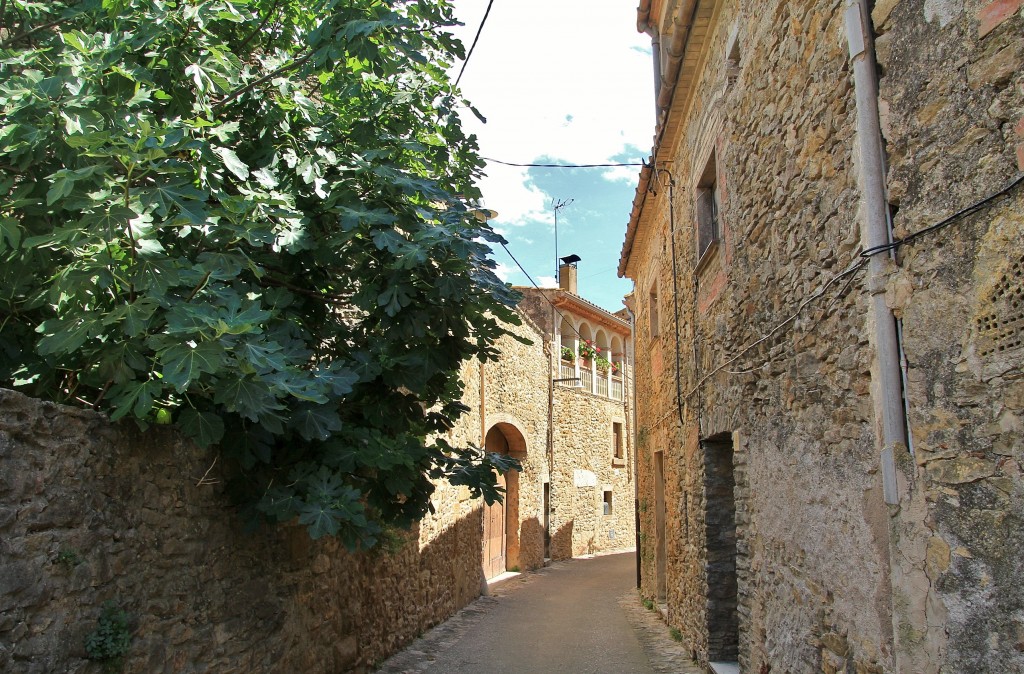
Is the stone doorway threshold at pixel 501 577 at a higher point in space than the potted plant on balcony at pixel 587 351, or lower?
lower

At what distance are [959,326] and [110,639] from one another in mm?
3420

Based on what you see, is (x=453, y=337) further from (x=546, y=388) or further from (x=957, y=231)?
(x=546, y=388)

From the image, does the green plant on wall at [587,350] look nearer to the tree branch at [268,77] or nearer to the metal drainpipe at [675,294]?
the metal drainpipe at [675,294]

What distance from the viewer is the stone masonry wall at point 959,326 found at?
2186 millimetres

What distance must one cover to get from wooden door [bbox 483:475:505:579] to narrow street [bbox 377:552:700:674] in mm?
813

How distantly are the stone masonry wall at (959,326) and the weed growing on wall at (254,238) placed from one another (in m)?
2.38

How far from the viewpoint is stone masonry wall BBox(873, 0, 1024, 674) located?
2186mm

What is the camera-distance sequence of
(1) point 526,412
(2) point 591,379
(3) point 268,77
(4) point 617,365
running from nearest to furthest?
1. (3) point 268,77
2. (1) point 526,412
3. (2) point 591,379
4. (4) point 617,365

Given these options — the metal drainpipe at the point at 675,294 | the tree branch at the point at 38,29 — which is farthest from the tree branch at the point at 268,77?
the metal drainpipe at the point at 675,294

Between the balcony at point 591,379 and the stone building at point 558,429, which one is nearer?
the stone building at point 558,429

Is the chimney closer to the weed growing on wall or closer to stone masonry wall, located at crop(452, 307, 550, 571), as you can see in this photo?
stone masonry wall, located at crop(452, 307, 550, 571)

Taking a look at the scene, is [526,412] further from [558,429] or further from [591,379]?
[591,379]

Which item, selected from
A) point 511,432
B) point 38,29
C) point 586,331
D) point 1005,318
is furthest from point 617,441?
point 1005,318

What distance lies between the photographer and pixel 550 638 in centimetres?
876
